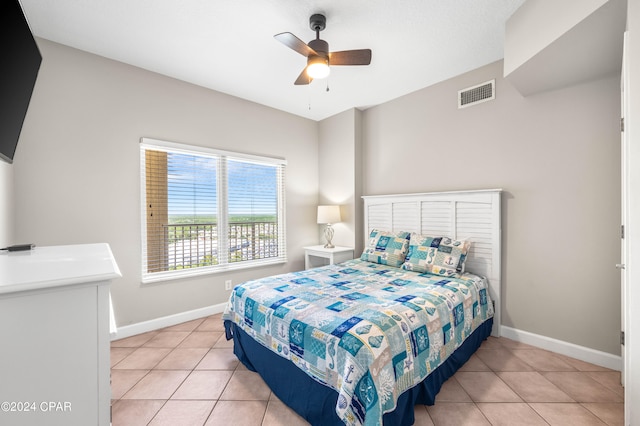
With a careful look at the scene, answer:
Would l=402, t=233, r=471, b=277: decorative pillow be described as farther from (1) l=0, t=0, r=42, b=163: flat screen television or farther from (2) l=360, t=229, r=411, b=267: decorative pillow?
(1) l=0, t=0, r=42, b=163: flat screen television

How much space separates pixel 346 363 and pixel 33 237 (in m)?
2.78

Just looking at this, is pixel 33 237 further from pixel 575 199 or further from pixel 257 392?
pixel 575 199

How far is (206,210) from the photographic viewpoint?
342 centimetres

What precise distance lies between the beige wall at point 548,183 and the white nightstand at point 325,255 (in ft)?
4.61

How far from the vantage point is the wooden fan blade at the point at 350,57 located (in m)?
2.13

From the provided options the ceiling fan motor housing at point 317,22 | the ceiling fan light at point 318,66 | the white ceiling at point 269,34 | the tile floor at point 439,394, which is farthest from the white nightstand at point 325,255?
the ceiling fan motor housing at point 317,22

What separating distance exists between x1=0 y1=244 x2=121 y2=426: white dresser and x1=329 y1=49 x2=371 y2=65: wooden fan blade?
6.73 ft

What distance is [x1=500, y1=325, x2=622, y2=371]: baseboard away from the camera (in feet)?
7.23

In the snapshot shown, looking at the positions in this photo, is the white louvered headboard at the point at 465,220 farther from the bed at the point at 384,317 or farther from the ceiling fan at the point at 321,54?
the ceiling fan at the point at 321,54

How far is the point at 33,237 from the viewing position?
2359 mm

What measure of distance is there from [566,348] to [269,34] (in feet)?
12.2

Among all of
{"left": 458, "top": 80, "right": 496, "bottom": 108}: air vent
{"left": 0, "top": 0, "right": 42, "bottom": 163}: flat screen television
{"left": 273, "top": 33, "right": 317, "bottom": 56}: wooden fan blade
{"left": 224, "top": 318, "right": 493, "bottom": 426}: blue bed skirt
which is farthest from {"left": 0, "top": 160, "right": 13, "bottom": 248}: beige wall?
{"left": 458, "top": 80, "right": 496, "bottom": 108}: air vent

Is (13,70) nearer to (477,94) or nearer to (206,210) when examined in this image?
(206,210)

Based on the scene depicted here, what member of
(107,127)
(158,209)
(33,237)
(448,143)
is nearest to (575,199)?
(448,143)
